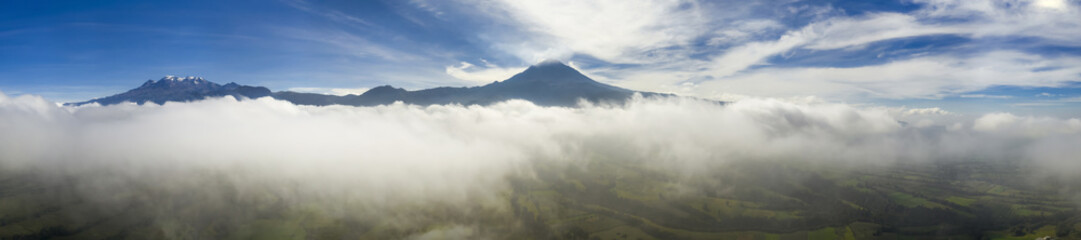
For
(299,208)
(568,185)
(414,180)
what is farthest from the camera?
(568,185)

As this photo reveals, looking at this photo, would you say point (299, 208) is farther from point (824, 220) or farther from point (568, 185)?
point (824, 220)

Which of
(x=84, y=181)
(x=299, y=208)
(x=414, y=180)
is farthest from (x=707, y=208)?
(x=84, y=181)

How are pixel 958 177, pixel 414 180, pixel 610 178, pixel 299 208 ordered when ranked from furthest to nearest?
pixel 958 177 < pixel 610 178 < pixel 414 180 < pixel 299 208

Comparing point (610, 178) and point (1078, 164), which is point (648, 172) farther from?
point (1078, 164)

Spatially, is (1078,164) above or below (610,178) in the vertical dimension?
above

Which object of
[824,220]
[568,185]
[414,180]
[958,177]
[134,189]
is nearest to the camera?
[824,220]

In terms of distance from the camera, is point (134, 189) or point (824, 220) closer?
point (824, 220)

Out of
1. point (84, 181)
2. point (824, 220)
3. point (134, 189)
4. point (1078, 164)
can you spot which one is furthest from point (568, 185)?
point (1078, 164)

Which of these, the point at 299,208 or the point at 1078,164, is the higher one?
the point at 1078,164

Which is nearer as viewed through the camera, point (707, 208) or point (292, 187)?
point (707, 208)
